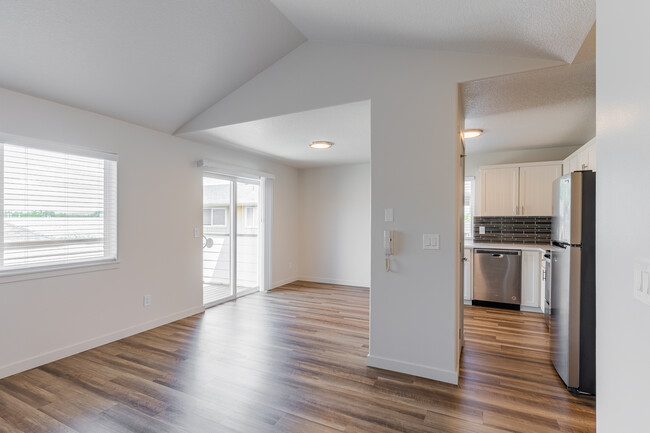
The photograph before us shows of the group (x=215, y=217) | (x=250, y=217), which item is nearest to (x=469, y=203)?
(x=250, y=217)

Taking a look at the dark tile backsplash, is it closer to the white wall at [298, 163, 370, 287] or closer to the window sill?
the white wall at [298, 163, 370, 287]

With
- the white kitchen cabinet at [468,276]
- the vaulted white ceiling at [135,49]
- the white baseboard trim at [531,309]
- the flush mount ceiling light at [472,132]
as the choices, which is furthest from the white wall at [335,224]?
the vaulted white ceiling at [135,49]

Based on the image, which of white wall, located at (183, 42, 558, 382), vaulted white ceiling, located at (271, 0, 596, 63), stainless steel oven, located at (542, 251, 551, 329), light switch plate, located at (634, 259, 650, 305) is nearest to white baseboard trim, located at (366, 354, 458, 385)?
white wall, located at (183, 42, 558, 382)

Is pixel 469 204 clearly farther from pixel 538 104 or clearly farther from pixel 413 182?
pixel 413 182

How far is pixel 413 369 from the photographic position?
254cm

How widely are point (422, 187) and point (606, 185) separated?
1512 mm

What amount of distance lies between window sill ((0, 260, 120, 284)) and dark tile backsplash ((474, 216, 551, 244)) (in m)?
5.24

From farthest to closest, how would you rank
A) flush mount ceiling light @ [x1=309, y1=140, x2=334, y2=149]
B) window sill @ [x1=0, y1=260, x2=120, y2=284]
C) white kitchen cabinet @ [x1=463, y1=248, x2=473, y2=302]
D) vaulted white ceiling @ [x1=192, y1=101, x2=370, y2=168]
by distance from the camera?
white kitchen cabinet @ [x1=463, y1=248, x2=473, y2=302] < flush mount ceiling light @ [x1=309, y1=140, x2=334, y2=149] < vaulted white ceiling @ [x1=192, y1=101, x2=370, y2=168] < window sill @ [x1=0, y1=260, x2=120, y2=284]

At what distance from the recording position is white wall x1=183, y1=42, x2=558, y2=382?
7.94 feet

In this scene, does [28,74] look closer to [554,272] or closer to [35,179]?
[35,179]

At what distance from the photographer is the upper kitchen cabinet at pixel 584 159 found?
10.7ft

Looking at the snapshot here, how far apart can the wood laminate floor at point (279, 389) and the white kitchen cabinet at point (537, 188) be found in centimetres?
185

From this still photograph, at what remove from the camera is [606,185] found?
102 cm

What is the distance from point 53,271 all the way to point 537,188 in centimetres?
592
